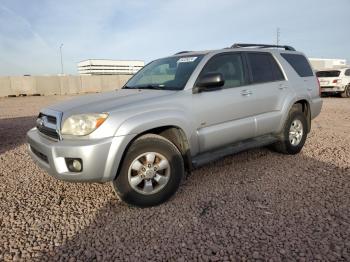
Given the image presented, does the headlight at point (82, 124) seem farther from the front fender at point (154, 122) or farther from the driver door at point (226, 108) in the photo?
the driver door at point (226, 108)

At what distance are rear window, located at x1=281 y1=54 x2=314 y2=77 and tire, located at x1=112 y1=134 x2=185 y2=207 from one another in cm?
304

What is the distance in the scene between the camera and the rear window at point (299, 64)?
17.6ft

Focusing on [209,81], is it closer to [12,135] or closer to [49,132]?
[49,132]

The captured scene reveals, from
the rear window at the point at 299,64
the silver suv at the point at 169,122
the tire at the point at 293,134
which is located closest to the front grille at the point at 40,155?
the silver suv at the point at 169,122

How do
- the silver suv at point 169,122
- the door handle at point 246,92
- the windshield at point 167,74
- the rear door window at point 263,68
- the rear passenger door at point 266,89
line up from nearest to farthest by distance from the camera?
the silver suv at point 169,122, the windshield at point 167,74, the door handle at point 246,92, the rear passenger door at point 266,89, the rear door window at point 263,68

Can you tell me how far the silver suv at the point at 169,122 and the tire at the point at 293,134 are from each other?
21mm

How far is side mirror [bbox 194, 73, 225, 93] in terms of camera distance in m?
3.65

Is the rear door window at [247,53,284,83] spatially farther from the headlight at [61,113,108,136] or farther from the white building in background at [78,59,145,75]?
the white building in background at [78,59,145,75]

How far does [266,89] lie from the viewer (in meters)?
4.65

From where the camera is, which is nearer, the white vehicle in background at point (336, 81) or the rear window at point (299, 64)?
the rear window at point (299, 64)

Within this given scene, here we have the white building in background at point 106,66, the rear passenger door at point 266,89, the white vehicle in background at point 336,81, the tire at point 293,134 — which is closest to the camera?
the rear passenger door at point 266,89

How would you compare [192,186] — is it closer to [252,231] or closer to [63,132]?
[252,231]

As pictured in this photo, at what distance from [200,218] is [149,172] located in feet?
2.44

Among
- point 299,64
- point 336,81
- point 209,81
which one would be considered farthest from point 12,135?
point 336,81
